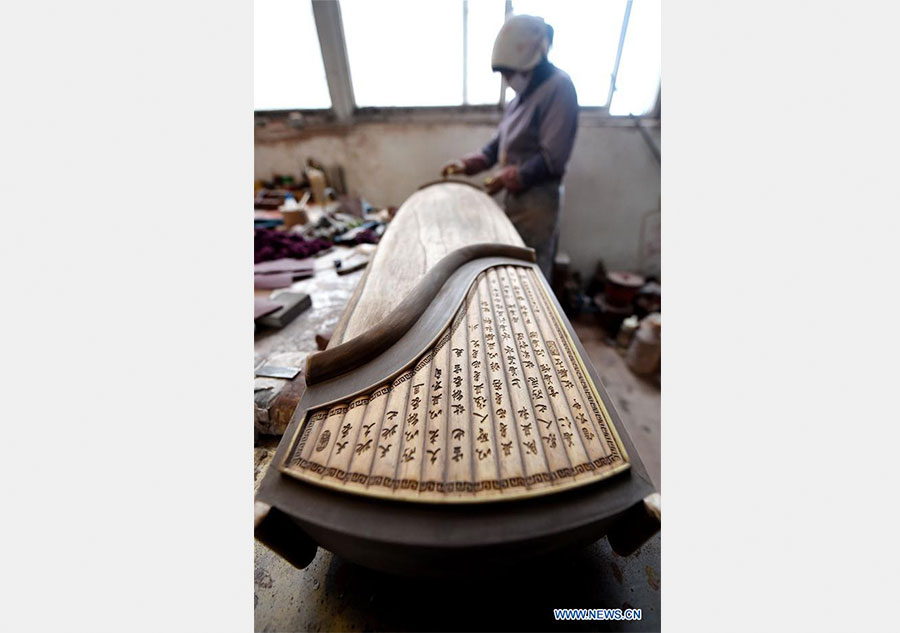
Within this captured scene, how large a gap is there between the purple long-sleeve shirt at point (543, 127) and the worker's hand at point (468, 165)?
0.36 metres

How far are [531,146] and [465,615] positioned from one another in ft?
9.51

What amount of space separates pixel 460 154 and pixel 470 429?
4571 mm

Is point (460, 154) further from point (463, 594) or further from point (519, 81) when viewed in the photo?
point (463, 594)

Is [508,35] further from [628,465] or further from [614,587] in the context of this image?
[614,587]

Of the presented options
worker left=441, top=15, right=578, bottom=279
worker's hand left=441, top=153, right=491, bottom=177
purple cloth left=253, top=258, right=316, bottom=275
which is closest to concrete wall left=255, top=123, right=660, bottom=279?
worker's hand left=441, top=153, right=491, bottom=177

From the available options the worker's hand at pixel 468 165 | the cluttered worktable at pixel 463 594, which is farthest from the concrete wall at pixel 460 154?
the cluttered worktable at pixel 463 594

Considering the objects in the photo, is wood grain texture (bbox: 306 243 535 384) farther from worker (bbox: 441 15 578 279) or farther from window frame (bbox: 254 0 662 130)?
window frame (bbox: 254 0 662 130)

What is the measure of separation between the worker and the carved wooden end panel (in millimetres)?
2097

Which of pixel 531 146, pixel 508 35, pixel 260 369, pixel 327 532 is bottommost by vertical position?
pixel 327 532

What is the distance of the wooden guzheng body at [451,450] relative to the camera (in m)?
0.57

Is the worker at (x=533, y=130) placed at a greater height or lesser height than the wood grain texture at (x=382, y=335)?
greater

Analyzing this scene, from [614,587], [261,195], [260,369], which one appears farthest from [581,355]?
[261,195]

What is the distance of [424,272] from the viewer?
53.6 inches

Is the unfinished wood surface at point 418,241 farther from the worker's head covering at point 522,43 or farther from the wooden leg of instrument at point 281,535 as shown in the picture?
the worker's head covering at point 522,43
